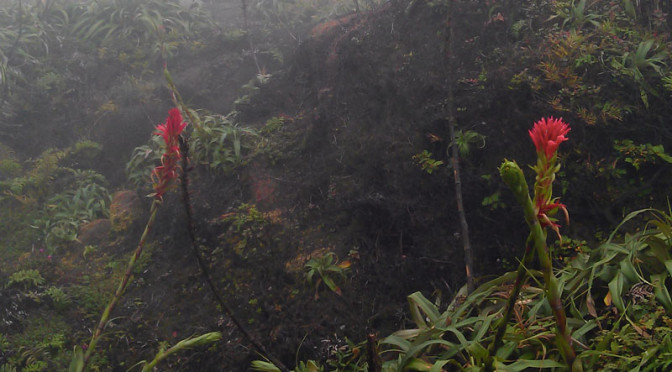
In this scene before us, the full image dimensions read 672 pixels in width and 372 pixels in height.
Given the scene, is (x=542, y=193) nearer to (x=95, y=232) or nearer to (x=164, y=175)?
(x=164, y=175)

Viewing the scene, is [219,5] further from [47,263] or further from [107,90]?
[47,263]

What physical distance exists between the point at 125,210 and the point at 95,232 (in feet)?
1.35

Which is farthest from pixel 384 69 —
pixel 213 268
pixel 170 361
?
pixel 170 361

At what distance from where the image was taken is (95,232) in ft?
16.9

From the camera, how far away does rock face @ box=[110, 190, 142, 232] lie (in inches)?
200

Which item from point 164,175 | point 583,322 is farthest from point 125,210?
point 583,322

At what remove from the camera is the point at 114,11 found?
26.9 ft

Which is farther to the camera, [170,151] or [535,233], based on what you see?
[170,151]

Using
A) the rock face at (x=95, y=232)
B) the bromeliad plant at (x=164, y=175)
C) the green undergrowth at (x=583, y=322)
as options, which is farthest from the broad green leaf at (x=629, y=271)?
the rock face at (x=95, y=232)

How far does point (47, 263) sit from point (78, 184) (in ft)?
5.14

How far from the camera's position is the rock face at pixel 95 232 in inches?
199

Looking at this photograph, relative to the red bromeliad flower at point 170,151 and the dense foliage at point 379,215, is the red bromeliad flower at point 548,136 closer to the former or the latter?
the dense foliage at point 379,215

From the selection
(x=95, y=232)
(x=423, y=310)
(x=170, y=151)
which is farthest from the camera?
(x=95, y=232)

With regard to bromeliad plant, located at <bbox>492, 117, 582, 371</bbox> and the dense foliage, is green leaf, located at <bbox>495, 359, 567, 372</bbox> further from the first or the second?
bromeliad plant, located at <bbox>492, 117, 582, 371</bbox>
